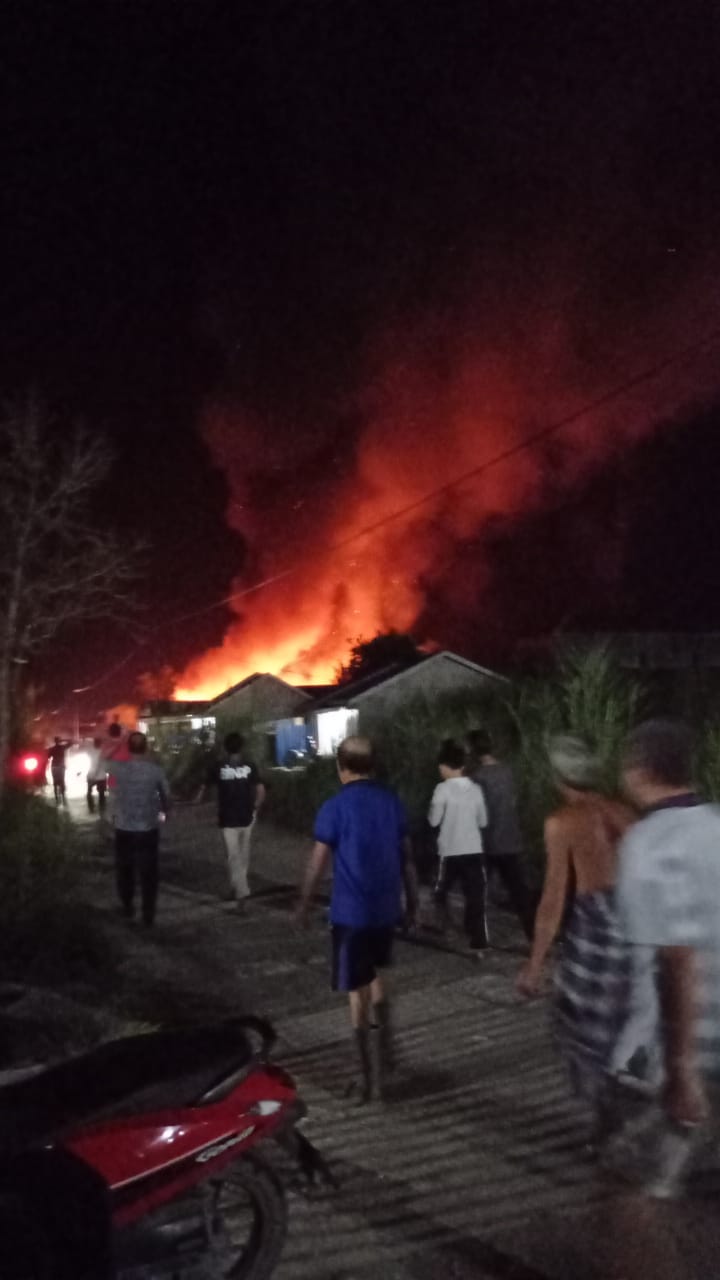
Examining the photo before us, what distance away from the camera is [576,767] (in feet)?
16.0

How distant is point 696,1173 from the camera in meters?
3.56

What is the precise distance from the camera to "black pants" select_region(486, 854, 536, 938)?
890 centimetres

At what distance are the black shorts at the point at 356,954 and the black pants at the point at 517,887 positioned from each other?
10.5 ft

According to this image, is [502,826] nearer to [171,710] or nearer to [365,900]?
[365,900]

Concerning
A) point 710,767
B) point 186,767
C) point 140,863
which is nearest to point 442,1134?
point 710,767

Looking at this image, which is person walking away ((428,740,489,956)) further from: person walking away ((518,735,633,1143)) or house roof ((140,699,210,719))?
house roof ((140,699,210,719))

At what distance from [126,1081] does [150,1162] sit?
0.23 m

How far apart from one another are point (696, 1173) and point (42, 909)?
239 inches

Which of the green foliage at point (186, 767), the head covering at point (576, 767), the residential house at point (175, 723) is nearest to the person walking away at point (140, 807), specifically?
the head covering at point (576, 767)

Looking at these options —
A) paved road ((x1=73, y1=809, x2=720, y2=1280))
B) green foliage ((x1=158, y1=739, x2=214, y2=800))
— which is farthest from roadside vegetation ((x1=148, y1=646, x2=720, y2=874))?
green foliage ((x1=158, y1=739, x2=214, y2=800))

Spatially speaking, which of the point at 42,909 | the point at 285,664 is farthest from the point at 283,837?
the point at 285,664

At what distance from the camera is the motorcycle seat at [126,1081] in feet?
11.2

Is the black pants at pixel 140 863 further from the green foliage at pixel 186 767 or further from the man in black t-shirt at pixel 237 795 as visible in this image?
the green foliage at pixel 186 767

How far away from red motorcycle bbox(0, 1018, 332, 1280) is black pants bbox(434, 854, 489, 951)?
4.90 m
